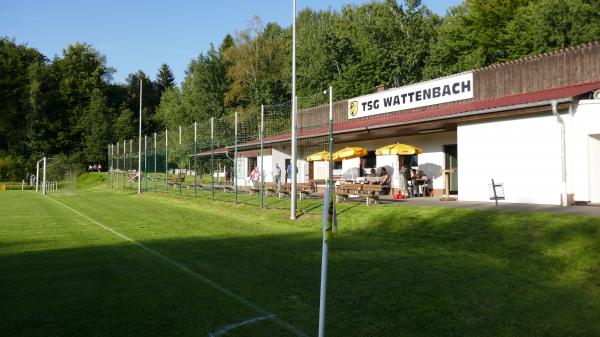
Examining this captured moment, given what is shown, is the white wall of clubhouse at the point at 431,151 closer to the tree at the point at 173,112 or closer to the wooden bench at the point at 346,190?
the wooden bench at the point at 346,190

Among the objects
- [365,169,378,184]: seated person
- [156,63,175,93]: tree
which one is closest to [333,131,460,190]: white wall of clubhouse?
[365,169,378,184]: seated person

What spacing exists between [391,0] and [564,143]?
142 feet

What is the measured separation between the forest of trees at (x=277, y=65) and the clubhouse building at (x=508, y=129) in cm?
2128

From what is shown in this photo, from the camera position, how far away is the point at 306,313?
5.64m

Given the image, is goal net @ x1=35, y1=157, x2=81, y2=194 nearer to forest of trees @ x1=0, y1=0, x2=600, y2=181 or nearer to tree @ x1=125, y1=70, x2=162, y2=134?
forest of trees @ x1=0, y1=0, x2=600, y2=181

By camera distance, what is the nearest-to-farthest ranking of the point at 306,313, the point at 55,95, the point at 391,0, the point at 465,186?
the point at 306,313, the point at 465,186, the point at 391,0, the point at 55,95

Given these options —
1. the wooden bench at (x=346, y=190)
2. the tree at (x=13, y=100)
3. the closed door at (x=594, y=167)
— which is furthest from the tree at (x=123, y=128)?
the closed door at (x=594, y=167)

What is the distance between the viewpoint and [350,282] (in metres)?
7.11

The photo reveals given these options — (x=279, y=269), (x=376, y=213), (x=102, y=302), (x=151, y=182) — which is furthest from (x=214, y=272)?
(x=151, y=182)

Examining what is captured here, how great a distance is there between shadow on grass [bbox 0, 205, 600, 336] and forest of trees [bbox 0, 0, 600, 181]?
30891mm

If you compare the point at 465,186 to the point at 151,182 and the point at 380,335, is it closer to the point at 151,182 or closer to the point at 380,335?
the point at 380,335

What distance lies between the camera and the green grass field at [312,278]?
5266mm

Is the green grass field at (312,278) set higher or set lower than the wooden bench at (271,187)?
lower

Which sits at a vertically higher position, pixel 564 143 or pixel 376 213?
pixel 564 143
